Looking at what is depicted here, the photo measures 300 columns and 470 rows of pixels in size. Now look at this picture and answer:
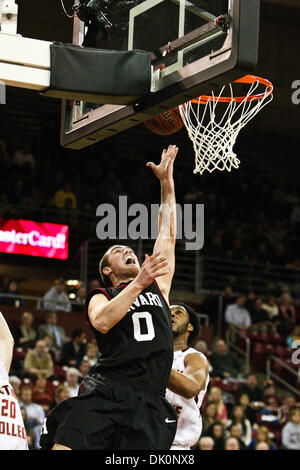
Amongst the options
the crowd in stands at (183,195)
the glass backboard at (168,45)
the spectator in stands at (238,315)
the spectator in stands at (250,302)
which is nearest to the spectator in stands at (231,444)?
the spectator in stands at (238,315)

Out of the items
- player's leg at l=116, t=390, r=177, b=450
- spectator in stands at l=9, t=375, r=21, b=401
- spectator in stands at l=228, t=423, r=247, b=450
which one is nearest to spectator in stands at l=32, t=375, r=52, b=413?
spectator in stands at l=9, t=375, r=21, b=401

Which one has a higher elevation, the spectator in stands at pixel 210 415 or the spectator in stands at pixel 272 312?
the spectator in stands at pixel 272 312

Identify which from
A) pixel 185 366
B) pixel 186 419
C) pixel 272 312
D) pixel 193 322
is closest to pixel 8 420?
pixel 185 366

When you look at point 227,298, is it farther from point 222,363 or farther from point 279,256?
point 279,256

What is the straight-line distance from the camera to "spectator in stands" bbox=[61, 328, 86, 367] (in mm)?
12047

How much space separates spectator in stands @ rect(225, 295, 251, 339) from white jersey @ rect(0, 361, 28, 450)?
10.6 metres

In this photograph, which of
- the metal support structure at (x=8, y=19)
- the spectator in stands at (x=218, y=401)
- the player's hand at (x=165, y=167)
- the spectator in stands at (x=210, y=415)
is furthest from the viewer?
the spectator in stands at (x=218, y=401)

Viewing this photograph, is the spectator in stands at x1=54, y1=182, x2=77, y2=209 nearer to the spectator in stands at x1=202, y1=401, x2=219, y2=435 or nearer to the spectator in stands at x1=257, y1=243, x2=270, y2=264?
the spectator in stands at x1=257, y1=243, x2=270, y2=264

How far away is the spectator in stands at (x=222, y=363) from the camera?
13305mm

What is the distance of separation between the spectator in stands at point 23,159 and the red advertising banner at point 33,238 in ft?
6.19

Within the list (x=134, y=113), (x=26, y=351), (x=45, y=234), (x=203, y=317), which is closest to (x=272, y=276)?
(x=203, y=317)

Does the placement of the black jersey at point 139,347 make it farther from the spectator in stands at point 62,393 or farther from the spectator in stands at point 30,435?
the spectator in stands at point 62,393

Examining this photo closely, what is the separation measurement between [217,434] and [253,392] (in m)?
2.08

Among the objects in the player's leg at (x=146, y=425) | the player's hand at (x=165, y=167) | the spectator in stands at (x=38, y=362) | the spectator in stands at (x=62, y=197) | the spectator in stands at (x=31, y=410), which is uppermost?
the spectator in stands at (x=62, y=197)
